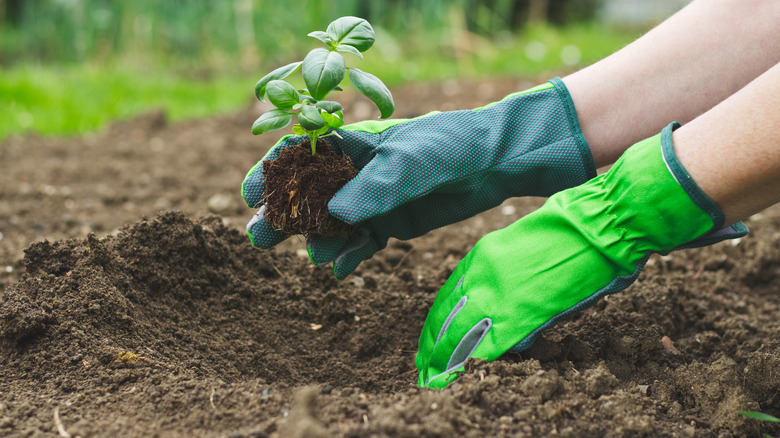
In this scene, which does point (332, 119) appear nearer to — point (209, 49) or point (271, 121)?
point (271, 121)

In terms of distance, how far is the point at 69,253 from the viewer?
1765mm

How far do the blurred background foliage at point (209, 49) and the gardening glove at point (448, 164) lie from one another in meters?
3.28

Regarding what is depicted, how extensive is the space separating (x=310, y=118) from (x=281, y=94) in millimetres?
123

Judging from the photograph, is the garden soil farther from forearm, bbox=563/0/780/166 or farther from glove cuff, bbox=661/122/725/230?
forearm, bbox=563/0/780/166

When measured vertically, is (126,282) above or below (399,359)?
above

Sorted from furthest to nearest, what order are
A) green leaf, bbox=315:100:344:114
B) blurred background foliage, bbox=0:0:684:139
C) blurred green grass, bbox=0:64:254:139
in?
blurred background foliage, bbox=0:0:684:139, blurred green grass, bbox=0:64:254:139, green leaf, bbox=315:100:344:114

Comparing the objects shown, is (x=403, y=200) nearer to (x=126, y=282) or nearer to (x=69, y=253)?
(x=126, y=282)

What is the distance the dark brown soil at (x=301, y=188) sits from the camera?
1532 millimetres

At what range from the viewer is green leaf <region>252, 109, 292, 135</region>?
1498mm

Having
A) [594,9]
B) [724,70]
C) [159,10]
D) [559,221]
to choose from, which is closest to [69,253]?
[559,221]

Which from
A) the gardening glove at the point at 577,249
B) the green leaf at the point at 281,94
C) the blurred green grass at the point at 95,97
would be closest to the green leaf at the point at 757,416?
the gardening glove at the point at 577,249

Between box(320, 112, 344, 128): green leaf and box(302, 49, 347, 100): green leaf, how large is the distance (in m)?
0.06

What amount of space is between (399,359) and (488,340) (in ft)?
1.09

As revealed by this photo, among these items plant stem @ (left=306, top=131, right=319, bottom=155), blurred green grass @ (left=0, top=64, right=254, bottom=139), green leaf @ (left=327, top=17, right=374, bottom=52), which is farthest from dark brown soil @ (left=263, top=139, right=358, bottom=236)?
blurred green grass @ (left=0, top=64, right=254, bottom=139)
